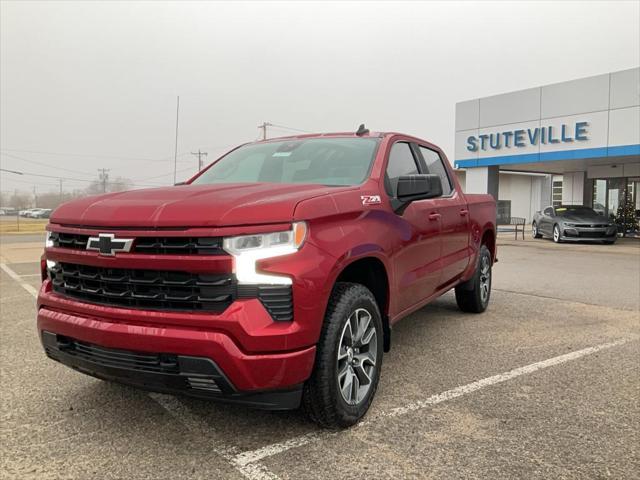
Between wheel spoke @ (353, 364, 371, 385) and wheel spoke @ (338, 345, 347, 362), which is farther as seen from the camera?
wheel spoke @ (353, 364, 371, 385)

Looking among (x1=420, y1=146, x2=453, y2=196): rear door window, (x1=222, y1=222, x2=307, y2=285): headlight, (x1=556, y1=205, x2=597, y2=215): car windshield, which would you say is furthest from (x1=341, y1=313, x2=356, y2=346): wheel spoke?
(x1=556, y1=205, x2=597, y2=215): car windshield

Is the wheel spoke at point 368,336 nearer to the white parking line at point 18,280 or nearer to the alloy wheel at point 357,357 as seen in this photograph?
the alloy wheel at point 357,357

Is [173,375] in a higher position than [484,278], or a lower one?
lower

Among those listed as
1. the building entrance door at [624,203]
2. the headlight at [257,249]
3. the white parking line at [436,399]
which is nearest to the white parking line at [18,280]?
the white parking line at [436,399]

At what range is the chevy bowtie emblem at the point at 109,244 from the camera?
2691 millimetres

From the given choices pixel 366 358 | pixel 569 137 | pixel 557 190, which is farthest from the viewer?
pixel 557 190

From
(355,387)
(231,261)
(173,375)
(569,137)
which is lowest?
(355,387)

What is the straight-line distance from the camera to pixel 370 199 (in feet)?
11.1

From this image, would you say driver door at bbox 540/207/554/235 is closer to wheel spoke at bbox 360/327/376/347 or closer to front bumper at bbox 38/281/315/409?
wheel spoke at bbox 360/327/376/347

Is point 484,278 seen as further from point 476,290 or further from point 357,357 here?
point 357,357

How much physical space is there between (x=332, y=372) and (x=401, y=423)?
646 mm

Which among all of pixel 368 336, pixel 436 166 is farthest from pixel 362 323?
pixel 436 166

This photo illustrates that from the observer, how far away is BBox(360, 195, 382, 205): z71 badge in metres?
3.30

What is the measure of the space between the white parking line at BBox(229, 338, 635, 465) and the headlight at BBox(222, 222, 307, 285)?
916mm
